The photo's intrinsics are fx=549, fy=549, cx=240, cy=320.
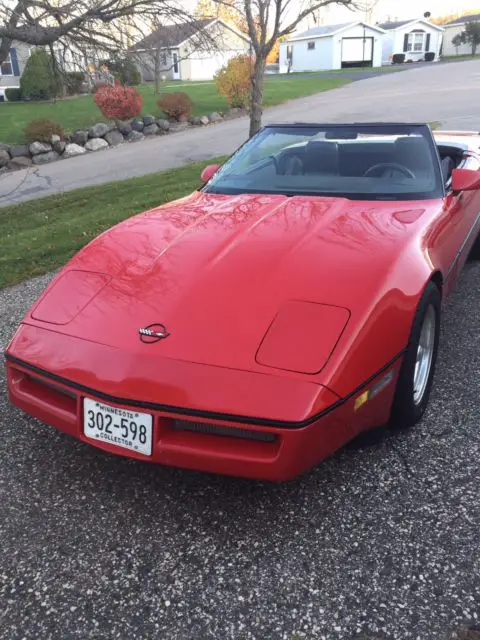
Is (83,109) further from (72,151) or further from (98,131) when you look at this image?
(72,151)

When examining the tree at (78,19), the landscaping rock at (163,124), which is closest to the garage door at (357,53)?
the landscaping rock at (163,124)

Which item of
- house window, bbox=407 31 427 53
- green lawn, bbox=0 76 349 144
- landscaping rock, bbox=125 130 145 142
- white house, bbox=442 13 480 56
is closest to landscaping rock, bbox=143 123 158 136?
landscaping rock, bbox=125 130 145 142

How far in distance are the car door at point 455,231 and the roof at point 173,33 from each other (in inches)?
229

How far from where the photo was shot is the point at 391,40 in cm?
5384

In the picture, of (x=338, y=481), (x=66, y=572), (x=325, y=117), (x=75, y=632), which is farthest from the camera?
(x=325, y=117)

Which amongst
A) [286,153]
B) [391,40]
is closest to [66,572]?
[286,153]

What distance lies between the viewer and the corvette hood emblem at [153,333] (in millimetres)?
2107

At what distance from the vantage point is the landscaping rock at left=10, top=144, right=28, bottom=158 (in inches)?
541

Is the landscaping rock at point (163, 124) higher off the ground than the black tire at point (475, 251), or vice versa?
the landscaping rock at point (163, 124)

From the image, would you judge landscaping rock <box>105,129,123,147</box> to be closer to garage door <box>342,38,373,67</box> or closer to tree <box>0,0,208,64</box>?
tree <box>0,0,208,64</box>

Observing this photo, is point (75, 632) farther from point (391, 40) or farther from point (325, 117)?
point (391, 40)

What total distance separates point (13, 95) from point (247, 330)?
30346mm

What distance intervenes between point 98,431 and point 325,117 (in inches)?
672

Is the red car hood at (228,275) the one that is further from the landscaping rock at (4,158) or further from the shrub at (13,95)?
the shrub at (13,95)
